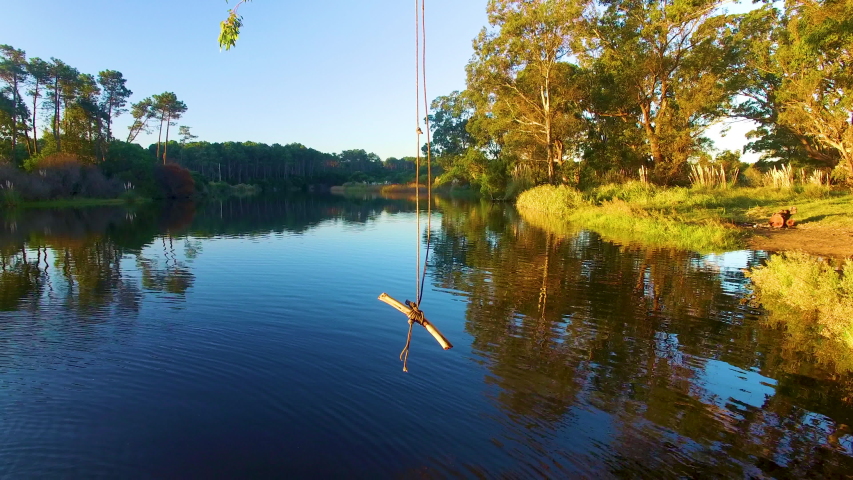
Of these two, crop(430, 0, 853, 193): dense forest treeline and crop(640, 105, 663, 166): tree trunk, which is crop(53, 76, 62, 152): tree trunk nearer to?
crop(430, 0, 853, 193): dense forest treeline

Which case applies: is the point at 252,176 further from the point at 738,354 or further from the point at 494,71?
the point at 738,354

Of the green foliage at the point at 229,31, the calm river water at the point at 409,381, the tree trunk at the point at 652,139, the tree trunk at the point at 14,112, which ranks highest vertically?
the tree trunk at the point at 14,112

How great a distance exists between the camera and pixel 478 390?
20.8 ft

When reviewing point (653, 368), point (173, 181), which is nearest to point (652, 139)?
point (653, 368)

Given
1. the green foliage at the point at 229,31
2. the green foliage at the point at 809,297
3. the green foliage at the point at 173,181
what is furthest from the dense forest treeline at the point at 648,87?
the green foliage at the point at 173,181

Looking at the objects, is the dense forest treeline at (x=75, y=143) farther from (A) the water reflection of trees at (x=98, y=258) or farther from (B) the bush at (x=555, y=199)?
(B) the bush at (x=555, y=199)

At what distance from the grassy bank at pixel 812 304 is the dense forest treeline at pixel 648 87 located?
16957 mm

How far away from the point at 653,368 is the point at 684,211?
19.4 metres

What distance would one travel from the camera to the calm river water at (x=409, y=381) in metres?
4.85

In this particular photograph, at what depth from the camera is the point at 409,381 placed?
657 cm

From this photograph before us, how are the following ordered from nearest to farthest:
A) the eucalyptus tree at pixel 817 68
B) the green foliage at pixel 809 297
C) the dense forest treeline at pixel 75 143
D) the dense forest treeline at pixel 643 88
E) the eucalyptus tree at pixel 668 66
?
the green foliage at pixel 809 297
the eucalyptus tree at pixel 817 68
the dense forest treeline at pixel 643 88
the eucalyptus tree at pixel 668 66
the dense forest treeline at pixel 75 143

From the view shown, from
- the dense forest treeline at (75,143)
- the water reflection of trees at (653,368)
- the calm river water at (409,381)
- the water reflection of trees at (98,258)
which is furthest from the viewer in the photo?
the dense forest treeline at (75,143)

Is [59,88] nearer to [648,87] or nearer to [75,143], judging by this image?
[75,143]

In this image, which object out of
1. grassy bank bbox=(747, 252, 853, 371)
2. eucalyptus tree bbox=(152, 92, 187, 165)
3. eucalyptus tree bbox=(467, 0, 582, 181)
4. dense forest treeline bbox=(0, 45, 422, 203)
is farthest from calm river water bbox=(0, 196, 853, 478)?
eucalyptus tree bbox=(152, 92, 187, 165)
